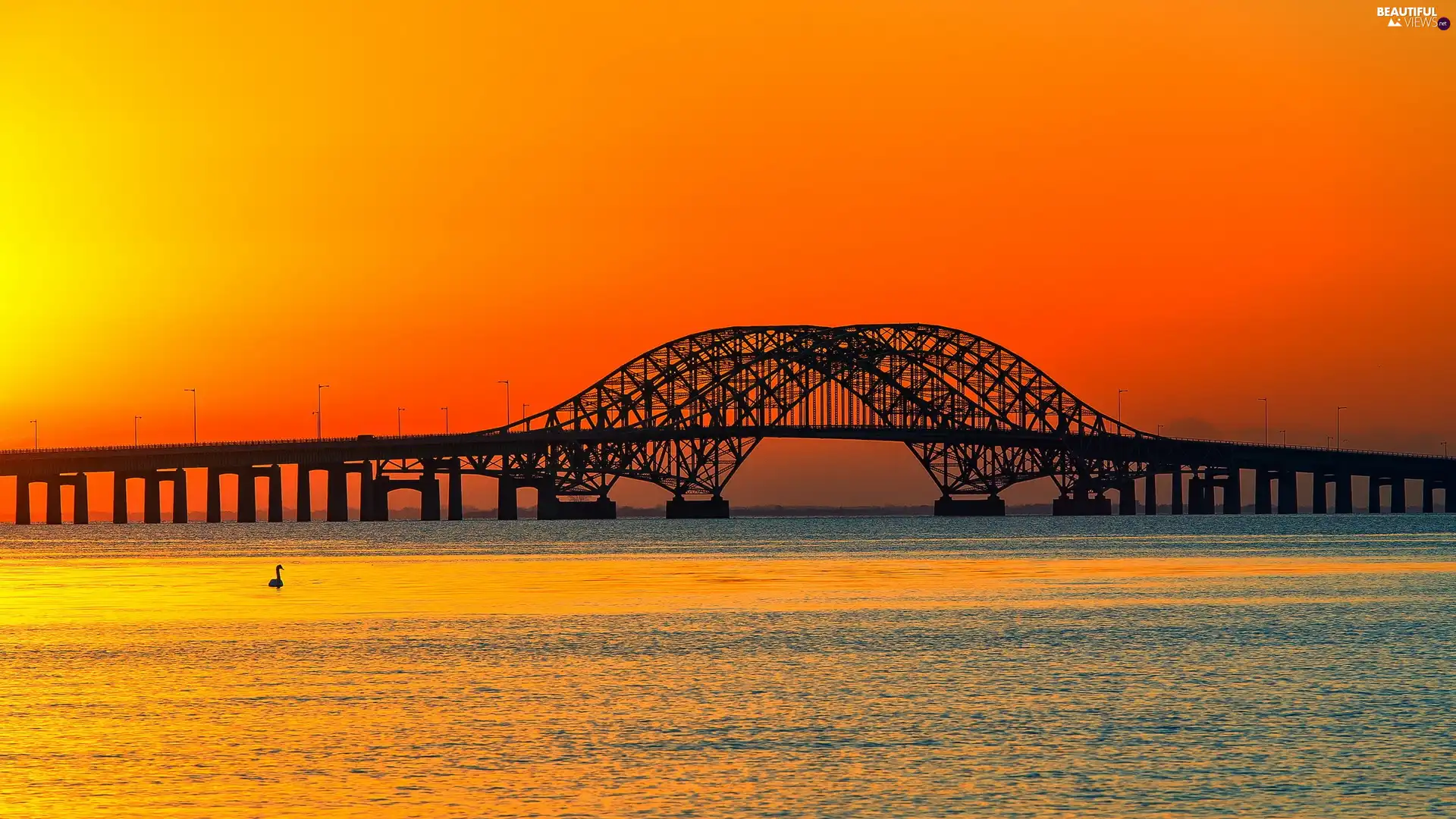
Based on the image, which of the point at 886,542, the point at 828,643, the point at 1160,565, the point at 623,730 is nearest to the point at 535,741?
the point at 623,730

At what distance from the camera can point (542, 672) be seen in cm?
4225

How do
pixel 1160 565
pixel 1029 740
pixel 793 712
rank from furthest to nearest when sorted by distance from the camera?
pixel 1160 565
pixel 793 712
pixel 1029 740

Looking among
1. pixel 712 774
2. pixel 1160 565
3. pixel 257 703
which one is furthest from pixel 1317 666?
pixel 1160 565

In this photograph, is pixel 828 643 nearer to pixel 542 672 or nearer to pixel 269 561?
pixel 542 672

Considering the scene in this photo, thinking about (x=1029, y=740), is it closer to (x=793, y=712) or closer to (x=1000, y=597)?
(x=793, y=712)

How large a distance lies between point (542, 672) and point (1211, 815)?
20.4 meters

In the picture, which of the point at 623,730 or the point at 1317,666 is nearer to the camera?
the point at 623,730

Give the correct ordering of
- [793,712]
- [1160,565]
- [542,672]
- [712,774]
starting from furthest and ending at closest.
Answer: [1160,565], [542,672], [793,712], [712,774]

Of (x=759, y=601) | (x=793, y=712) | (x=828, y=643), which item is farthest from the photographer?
(x=759, y=601)

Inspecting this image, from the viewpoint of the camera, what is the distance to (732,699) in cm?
3697

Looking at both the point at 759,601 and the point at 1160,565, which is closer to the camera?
the point at 759,601

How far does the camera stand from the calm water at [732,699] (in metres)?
26.4

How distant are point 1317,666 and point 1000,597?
28.3 metres

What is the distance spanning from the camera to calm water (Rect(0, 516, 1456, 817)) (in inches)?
1041
